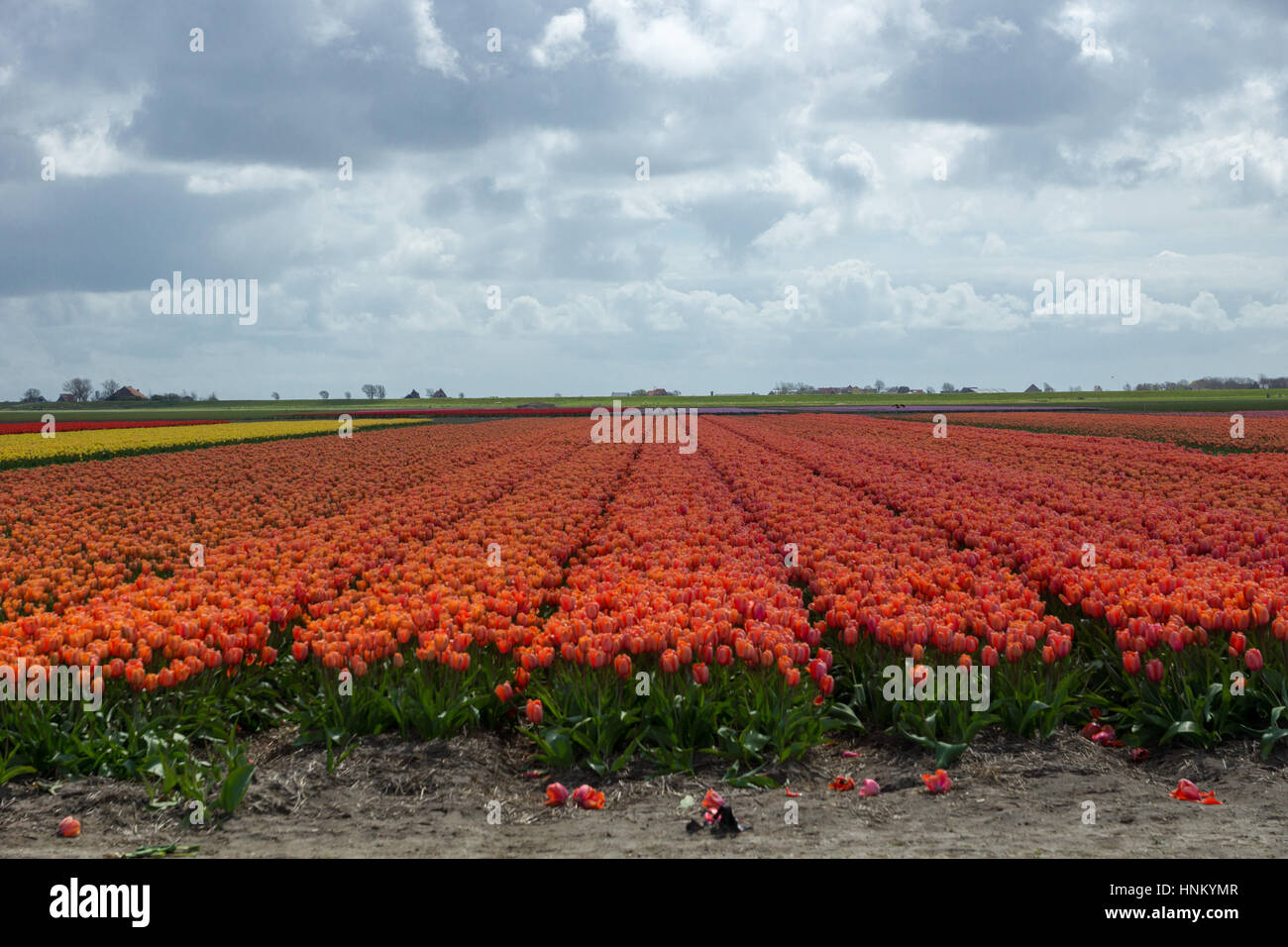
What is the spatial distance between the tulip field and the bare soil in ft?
0.64

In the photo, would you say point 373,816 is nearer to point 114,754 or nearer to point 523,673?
point 523,673

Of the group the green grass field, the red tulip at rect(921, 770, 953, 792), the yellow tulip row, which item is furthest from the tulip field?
the green grass field

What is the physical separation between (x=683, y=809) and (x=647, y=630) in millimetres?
1646

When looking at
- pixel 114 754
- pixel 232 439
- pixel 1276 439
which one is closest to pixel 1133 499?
pixel 114 754

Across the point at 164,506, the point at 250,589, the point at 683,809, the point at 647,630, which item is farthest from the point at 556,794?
the point at 164,506

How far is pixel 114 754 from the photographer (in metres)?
5.91

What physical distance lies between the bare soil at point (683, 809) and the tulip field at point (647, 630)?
195mm

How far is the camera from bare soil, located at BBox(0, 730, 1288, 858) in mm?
4875

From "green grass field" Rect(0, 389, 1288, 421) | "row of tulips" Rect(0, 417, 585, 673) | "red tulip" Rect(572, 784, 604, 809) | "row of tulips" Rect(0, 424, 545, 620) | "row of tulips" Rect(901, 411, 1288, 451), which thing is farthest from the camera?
"green grass field" Rect(0, 389, 1288, 421)

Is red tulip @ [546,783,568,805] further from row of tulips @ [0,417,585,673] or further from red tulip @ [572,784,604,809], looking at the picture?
row of tulips @ [0,417,585,673]

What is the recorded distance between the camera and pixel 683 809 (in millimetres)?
5320

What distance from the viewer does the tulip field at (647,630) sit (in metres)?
6.15

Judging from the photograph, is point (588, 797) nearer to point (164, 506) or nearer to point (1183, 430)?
point (164, 506)

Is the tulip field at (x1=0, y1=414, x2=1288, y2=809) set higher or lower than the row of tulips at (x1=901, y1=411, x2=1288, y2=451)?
lower
